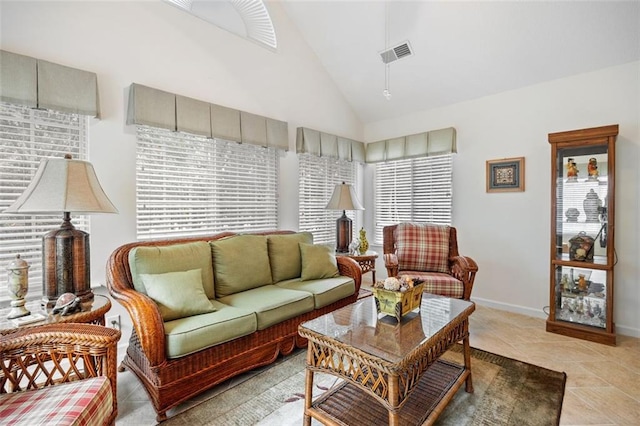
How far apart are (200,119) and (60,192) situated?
4.65ft

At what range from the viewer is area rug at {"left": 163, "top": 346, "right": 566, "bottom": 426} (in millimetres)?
1765

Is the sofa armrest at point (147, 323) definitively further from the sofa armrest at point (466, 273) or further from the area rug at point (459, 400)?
the sofa armrest at point (466, 273)

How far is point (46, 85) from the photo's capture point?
2.13 m

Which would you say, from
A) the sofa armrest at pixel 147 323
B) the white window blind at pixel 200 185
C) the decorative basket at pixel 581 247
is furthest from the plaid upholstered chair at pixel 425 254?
the sofa armrest at pixel 147 323

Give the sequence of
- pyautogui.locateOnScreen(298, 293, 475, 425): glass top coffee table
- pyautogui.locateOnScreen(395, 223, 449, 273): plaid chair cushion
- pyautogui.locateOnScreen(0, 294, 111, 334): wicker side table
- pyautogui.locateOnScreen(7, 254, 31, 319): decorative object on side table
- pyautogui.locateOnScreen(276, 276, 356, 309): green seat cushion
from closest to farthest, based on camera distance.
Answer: pyautogui.locateOnScreen(298, 293, 475, 425): glass top coffee table, pyautogui.locateOnScreen(0, 294, 111, 334): wicker side table, pyautogui.locateOnScreen(7, 254, 31, 319): decorative object on side table, pyautogui.locateOnScreen(276, 276, 356, 309): green seat cushion, pyautogui.locateOnScreen(395, 223, 449, 273): plaid chair cushion

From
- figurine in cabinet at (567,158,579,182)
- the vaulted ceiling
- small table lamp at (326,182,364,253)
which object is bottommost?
small table lamp at (326,182,364,253)

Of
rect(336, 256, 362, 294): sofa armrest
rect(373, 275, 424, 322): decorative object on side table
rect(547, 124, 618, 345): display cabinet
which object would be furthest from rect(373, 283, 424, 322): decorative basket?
rect(547, 124, 618, 345): display cabinet

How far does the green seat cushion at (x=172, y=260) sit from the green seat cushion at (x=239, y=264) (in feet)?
0.25

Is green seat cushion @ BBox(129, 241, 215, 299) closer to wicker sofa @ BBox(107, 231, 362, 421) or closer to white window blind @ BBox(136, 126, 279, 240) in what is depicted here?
wicker sofa @ BBox(107, 231, 362, 421)

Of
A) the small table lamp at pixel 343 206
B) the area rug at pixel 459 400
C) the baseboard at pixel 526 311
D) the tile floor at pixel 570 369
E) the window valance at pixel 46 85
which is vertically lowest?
the tile floor at pixel 570 369

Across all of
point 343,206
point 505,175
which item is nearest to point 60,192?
point 343,206

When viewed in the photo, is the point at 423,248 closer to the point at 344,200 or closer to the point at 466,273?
the point at 466,273

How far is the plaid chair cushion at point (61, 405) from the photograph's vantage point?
1.09 m

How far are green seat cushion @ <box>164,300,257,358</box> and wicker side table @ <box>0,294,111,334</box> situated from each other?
0.38m
